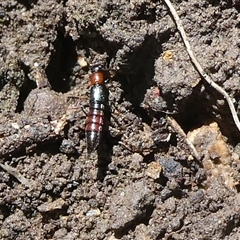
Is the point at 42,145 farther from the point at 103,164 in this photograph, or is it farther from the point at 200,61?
the point at 200,61

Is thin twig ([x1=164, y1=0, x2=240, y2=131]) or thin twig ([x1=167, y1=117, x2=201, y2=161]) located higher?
thin twig ([x1=164, y1=0, x2=240, y2=131])

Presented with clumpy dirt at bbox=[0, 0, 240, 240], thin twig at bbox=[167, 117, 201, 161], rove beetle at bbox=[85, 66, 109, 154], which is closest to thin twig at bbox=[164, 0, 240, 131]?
clumpy dirt at bbox=[0, 0, 240, 240]

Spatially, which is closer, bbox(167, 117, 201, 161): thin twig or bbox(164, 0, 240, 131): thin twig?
bbox(164, 0, 240, 131): thin twig

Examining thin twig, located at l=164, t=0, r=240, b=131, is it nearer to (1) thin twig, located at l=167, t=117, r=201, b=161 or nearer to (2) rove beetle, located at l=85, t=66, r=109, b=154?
(1) thin twig, located at l=167, t=117, r=201, b=161

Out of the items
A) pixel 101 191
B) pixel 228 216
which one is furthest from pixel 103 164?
pixel 228 216

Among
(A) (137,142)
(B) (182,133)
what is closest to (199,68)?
(B) (182,133)

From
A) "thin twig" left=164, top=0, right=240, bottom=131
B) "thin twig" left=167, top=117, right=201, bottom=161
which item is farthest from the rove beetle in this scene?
"thin twig" left=164, top=0, right=240, bottom=131

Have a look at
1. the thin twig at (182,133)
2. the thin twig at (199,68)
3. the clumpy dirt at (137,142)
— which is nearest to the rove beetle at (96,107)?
the clumpy dirt at (137,142)

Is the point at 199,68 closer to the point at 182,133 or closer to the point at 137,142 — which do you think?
the point at 182,133

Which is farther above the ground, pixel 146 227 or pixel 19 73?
pixel 19 73

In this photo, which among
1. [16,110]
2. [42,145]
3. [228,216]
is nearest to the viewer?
[228,216]
